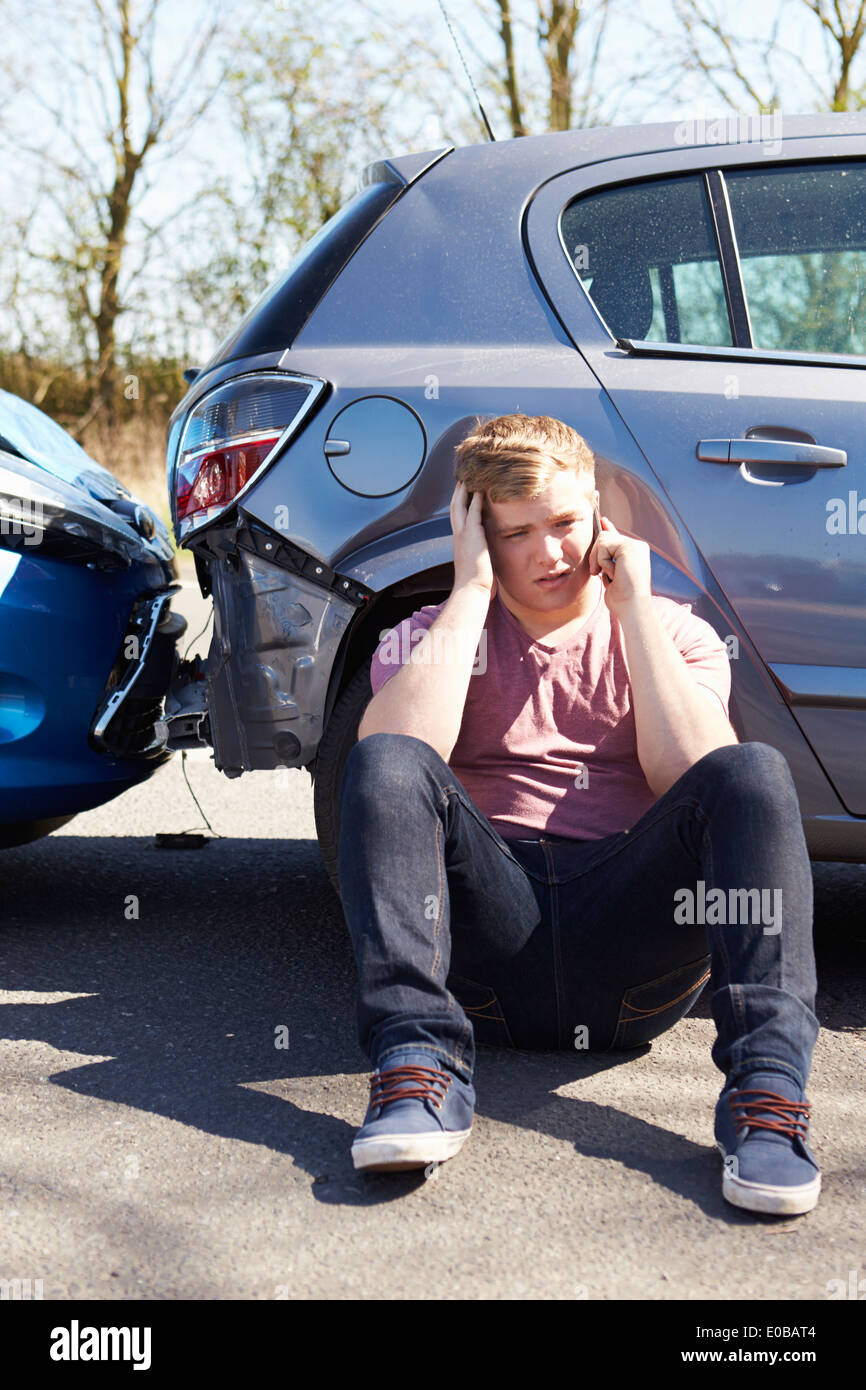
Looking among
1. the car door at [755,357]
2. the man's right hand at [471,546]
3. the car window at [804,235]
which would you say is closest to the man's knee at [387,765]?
the man's right hand at [471,546]

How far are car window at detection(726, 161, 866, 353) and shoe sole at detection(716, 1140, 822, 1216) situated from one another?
180 cm

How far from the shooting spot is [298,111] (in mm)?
17344

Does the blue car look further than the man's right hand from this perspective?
Yes

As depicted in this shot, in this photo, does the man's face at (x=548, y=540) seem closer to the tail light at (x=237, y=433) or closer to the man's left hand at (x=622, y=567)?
the man's left hand at (x=622, y=567)

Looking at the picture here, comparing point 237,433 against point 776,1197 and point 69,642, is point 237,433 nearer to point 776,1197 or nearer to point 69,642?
point 69,642

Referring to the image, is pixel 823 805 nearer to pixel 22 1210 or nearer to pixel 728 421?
pixel 728 421

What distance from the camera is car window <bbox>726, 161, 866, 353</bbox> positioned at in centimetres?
285

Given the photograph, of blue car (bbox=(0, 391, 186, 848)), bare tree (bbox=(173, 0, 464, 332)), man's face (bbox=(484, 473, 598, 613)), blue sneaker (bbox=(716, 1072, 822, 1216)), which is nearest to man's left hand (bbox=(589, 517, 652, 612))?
man's face (bbox=(484, 473, 598, 613))

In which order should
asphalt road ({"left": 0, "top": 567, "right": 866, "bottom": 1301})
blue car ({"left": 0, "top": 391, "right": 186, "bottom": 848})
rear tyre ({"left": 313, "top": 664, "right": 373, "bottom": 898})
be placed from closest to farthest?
asphalt road ({"left": 0, "top": 567, "right": 866, "bottom": 1301}), rear tyre ({"left": 313, "top": 664, "right": 373, "bottom": 898}), blue car ({"left": 0, "top": 391, "right": 186, "bottom": 848})

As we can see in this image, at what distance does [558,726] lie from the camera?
8.35 ft

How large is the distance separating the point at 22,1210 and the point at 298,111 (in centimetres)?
1755

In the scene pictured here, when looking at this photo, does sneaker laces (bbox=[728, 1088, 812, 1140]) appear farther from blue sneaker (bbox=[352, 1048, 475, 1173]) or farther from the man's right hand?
the man's right hand
